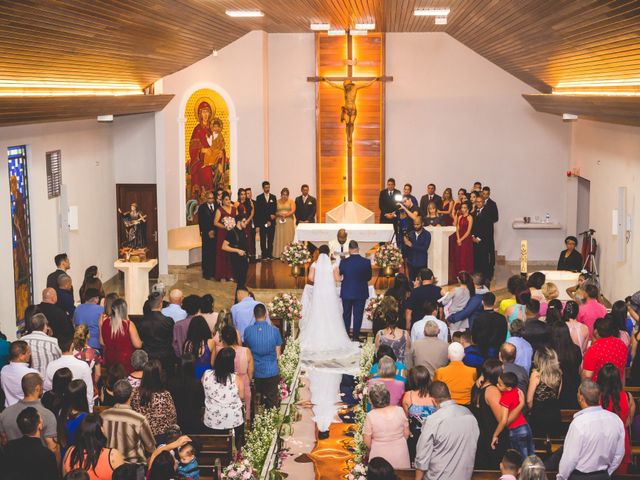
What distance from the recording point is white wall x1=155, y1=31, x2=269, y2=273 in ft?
56.7

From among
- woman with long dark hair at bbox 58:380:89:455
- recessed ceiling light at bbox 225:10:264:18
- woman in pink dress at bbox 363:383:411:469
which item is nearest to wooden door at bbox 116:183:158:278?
recessed ceiling light at bbox 225:10:264:18

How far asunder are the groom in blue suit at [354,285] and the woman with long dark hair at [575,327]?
11.9 ft

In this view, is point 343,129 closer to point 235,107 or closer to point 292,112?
point 292,112

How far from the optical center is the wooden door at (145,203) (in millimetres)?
16906

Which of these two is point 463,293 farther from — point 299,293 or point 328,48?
point 328,48

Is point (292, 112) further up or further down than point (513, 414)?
further up

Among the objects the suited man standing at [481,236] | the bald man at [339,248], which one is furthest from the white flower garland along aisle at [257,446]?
the suited man standing at [481,236]

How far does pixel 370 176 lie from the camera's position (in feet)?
61.4

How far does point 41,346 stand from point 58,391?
48.7 inches

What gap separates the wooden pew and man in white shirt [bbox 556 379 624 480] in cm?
231

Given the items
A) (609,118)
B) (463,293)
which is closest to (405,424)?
(463,293)

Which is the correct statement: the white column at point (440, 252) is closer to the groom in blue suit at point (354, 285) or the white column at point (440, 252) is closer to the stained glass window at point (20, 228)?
the groom in blue suit at point (354, 285)

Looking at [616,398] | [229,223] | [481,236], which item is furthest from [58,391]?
[481,236]

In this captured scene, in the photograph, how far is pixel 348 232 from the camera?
15.4 m
